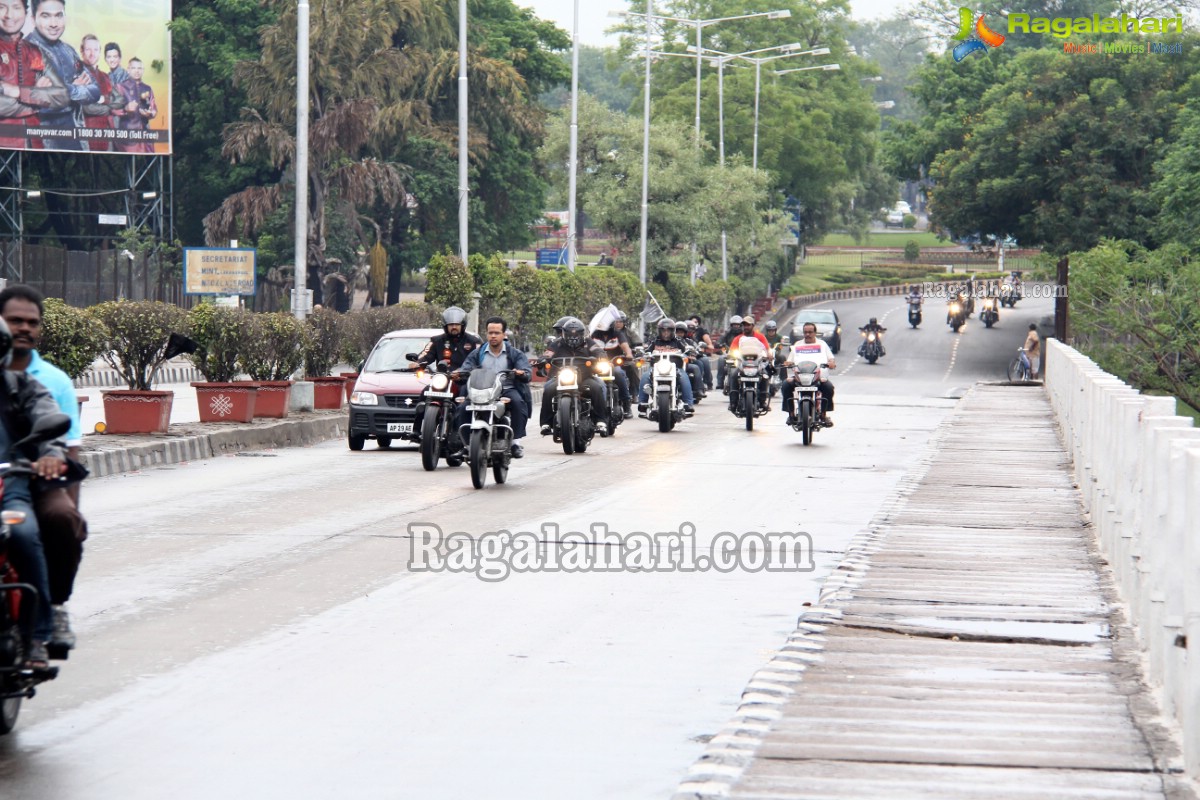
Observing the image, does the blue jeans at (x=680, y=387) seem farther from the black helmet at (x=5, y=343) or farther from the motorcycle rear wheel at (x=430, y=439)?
the black helmet at (x=5, y=343)

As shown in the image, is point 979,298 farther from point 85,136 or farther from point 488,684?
point 488,684

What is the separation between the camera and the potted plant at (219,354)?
2434 cm

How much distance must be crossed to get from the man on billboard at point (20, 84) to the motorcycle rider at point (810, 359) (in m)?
36.7

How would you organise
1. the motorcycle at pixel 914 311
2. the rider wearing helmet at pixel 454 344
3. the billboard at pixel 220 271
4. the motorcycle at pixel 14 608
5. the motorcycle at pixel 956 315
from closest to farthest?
1. the motorcycle at pixel 14 608
2. the rider wearing helmet at pixel 454 344
3. the billboard at pixel 220 271
4. the motorcycle at pixel 956 315
5. the motorcycle at pixel 914 311

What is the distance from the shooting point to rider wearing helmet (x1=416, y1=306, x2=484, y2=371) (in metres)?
19.6

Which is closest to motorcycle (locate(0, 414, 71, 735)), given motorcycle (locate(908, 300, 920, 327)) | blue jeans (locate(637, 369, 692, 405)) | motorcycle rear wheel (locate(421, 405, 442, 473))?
motorcycle rear wheel (locate(421, 405, 442, 473))

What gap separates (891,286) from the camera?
11325 centimetres

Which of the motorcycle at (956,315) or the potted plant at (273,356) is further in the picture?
the motorcycle at (956,315)

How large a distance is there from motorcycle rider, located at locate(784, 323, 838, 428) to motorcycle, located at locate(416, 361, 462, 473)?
256 inches

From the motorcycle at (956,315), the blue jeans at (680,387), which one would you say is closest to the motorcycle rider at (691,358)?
the blue jeans at (680,387)

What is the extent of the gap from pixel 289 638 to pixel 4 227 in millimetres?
59511

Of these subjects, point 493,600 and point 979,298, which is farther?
point 979,298

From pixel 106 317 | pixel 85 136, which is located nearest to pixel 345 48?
pixel 85 136

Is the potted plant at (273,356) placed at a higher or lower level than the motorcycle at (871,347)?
higher
